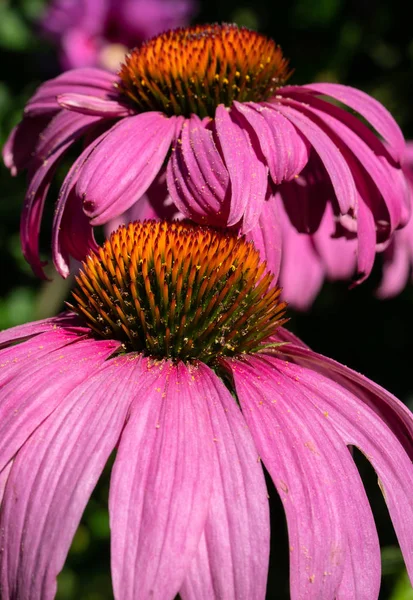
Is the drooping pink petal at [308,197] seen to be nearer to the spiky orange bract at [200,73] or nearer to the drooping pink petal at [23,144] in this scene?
the spiky orange bract at [200,73]

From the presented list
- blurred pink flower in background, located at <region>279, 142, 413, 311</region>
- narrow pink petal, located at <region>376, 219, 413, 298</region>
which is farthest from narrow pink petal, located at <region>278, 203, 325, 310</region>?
narrow pink petal, located at <region>376, 219, 413, 298</region>

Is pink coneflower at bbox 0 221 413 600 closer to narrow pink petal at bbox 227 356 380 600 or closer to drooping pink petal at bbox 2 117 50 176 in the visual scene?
narrow pink petal at bbox 227 356 380 600

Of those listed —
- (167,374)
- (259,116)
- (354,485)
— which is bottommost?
(354,485)

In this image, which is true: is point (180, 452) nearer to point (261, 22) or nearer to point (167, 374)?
point (167, 374)

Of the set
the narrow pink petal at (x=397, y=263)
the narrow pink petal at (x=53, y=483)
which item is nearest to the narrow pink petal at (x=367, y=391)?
the narrow pink petal at (x=53, y=483)

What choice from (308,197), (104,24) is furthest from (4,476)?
(104,24)

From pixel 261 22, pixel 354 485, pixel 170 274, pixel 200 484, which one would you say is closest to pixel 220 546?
pixel 200 484

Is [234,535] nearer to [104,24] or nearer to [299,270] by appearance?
[299,270]
